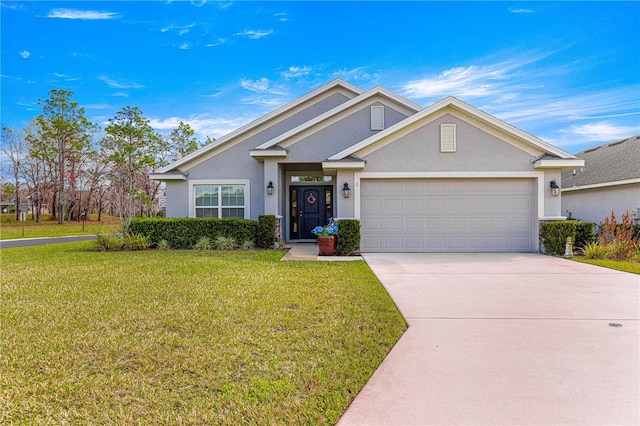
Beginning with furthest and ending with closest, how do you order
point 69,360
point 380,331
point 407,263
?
point 407,263 < point 380,331 < point 69,360

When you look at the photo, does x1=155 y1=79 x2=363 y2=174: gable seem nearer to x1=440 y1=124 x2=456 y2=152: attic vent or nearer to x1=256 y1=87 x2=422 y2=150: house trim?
x1=256 y1=87 x2=422 y2=150: house trim

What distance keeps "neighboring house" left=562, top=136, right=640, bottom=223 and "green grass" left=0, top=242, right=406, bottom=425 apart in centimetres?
1252

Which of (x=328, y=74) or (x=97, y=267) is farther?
(x=328, y=74)

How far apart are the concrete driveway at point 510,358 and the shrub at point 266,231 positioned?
5.98 m

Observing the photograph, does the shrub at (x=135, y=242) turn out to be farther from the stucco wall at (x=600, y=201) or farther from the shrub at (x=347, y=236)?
the stucco wall at (x=600, y=201)

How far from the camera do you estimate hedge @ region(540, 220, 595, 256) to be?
10.4 meters

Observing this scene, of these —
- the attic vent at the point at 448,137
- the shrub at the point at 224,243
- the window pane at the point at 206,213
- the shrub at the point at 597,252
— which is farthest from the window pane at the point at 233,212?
the shrub at the point at 597,252

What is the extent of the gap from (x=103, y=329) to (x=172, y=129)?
30048mm

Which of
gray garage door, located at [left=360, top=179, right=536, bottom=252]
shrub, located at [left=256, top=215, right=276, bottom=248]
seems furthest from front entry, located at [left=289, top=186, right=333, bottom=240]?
gray garage door, located at [left=360, top=179, right=536, bottom=252]

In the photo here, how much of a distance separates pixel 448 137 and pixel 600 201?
29.4ft

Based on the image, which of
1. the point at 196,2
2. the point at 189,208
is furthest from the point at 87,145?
the point at 196,2

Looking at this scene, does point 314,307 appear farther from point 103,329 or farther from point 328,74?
point 328,74

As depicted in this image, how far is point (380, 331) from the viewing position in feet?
13.2

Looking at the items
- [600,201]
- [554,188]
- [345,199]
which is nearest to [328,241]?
[345,199]
